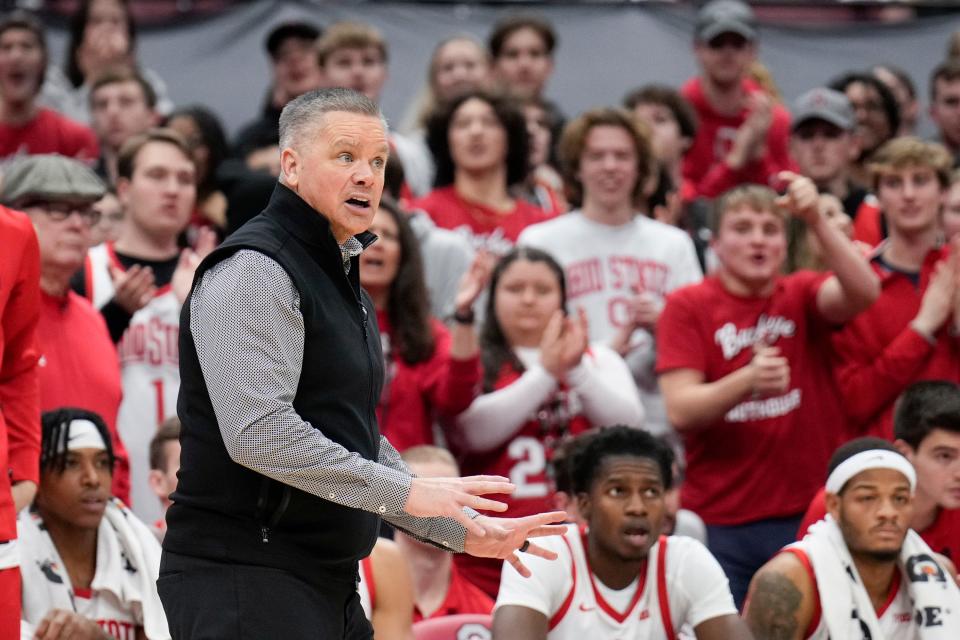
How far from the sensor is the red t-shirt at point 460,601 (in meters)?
5.64

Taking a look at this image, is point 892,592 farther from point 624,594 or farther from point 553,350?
point 553,350

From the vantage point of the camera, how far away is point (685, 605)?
16.5 feet

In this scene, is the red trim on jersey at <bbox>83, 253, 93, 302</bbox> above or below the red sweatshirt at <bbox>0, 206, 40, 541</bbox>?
above

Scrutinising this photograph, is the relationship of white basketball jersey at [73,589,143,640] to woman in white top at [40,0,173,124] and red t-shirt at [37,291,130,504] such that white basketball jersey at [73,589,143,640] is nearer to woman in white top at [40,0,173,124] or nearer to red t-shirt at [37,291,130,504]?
red t-shirt at [37,291,130,504]

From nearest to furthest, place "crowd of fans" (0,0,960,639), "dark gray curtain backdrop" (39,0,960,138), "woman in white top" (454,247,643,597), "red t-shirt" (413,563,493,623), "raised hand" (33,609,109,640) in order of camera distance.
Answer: "raised hand" (33,609,109,640) → "crowd of fans" (0,0,960,639) → "red t-shirt" (413,563,493,623) → "woman in white top" (454,247,643,597) → "dark gray curtain backdrop" (39,0,960,138)

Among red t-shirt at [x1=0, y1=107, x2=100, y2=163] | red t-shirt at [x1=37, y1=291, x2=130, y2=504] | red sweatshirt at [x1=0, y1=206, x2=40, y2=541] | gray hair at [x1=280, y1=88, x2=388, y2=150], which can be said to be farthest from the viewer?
red t-shirt at [x1=0, y1=107, x2=100, y2=163]

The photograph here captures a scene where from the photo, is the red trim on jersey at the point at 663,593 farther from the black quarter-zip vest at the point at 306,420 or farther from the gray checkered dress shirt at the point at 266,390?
the gray checkered dress shirt at the point at 266,390

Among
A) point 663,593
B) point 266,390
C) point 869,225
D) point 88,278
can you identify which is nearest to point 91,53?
point 88,278

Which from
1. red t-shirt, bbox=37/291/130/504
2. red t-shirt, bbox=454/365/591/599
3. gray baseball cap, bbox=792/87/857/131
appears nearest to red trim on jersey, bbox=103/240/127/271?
red t-shirt, bbox=37/291/130/504

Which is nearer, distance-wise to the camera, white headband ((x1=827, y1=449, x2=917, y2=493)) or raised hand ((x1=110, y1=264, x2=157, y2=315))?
white headband ((x1=827, y1=449, x2=917, y2=493))

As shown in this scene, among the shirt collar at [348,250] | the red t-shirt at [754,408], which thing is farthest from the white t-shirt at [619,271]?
the shirt collar at [348,250]

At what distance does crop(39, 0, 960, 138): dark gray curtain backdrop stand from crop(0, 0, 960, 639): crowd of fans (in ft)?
3.80

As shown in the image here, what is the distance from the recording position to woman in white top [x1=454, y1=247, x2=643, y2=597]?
6.21 m

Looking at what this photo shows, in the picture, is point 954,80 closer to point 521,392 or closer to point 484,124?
point 484,124
